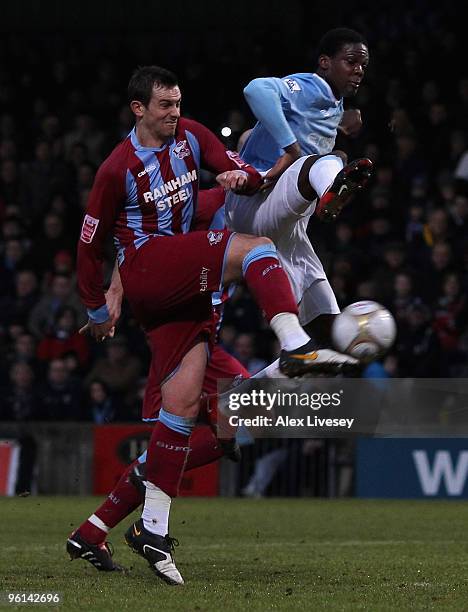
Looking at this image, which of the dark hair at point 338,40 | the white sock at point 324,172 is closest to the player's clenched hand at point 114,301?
the white sock at point 324,172

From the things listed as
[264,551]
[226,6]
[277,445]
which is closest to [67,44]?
[226,6]

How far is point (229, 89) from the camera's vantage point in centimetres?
1903

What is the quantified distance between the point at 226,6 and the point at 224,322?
8411 millimetres

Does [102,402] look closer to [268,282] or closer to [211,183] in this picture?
[211,183]

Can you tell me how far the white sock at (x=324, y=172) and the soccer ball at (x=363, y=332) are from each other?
2.02ft

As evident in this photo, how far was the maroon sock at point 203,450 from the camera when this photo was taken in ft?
26.5

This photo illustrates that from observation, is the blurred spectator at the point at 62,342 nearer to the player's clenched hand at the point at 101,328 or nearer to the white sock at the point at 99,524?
the white sock at the point at 99,524

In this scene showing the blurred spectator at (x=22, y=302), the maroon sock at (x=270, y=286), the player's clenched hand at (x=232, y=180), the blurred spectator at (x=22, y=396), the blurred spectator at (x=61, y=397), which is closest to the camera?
the maroon sock at (x=270, y=286)

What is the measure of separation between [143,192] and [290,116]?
0.94 meters

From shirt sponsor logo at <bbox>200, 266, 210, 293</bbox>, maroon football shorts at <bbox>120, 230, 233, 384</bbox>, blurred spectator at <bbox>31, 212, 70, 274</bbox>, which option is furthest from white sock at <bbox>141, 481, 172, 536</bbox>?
blurred spectator at <bbox>31, 212, 70, 274</bbox>

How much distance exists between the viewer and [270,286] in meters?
6.74

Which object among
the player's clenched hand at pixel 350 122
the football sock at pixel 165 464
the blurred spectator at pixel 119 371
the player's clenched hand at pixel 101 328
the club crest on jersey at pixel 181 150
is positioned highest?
the player's clenched hand at pixel 350 122

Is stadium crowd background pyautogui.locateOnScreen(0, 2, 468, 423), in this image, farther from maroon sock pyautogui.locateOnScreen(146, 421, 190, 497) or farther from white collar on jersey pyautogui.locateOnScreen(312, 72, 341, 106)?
maroon sock pyautogui.locateOnScreen(146, 421, 190, 497)

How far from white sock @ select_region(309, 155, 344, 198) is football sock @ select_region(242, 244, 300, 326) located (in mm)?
399
